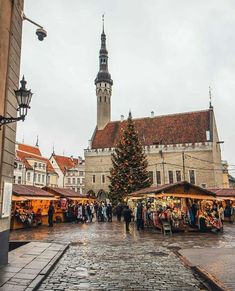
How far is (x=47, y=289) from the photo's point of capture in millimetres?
6316

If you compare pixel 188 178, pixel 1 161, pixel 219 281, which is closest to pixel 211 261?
pixel 219 281

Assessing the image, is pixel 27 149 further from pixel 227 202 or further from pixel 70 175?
pixel 227 202

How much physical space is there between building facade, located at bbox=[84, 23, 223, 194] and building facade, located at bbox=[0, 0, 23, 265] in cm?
3689

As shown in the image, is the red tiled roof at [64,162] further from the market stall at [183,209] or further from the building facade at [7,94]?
the building facade at [7,94]

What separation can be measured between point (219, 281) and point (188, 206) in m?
14.3

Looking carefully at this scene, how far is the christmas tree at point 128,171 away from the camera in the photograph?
36.1m

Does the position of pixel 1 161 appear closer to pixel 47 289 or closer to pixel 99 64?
pixel 47 289

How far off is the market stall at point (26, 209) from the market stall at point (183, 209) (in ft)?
25.4

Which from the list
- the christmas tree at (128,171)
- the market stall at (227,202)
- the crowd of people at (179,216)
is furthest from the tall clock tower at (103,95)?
the crowd of people at (179,216)

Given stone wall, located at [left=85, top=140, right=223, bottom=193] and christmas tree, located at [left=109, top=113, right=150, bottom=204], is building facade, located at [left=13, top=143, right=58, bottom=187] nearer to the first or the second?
stone wall, located at [left=85, top=140, right=223, bottom=193]

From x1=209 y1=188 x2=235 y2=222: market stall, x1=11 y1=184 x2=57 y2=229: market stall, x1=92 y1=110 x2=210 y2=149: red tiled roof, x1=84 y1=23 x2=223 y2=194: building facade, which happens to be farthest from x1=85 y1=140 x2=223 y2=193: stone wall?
x1=11 y1=184 x2=57 y2=229: market stall

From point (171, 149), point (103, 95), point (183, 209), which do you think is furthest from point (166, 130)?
point (183, 209)

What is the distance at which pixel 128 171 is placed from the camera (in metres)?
36.7

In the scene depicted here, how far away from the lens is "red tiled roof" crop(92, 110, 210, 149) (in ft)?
154
